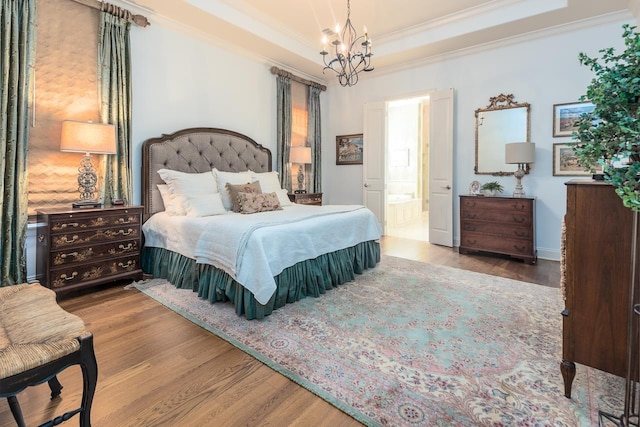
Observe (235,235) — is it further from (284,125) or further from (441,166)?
(441,166)

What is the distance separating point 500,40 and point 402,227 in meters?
3.78

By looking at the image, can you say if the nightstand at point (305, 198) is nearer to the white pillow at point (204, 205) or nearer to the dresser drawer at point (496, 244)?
the white pillow at point (204, 205)

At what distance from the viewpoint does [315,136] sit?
5.95 m

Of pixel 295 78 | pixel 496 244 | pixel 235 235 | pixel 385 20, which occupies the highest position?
pixel 385 20

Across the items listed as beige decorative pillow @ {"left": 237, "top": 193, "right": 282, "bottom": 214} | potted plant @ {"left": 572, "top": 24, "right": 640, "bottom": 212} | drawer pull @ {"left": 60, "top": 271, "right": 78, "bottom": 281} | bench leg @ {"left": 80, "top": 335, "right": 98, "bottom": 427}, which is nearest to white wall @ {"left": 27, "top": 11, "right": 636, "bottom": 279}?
drawer pull @ {"left": 60, "top": 271, "right": 78, "bottom": 281}

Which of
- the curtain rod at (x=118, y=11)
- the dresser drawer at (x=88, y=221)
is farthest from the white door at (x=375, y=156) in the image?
the dresser drawer at (x=88, y=221)

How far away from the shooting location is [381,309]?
2.60 meters

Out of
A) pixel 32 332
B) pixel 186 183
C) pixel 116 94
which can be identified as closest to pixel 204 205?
pixel 186 183

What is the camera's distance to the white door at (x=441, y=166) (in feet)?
16.0

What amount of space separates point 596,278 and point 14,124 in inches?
161

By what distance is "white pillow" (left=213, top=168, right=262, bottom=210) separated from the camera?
3705 millimetres

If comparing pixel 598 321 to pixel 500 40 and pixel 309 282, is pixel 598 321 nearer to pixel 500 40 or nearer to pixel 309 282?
pixel 309 282

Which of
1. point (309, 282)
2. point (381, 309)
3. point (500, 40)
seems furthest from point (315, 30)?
point (381, 309)

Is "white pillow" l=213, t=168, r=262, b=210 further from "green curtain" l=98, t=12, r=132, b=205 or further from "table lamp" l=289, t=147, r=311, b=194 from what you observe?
"table lamp" l=289, t=147, r=311, b=194
